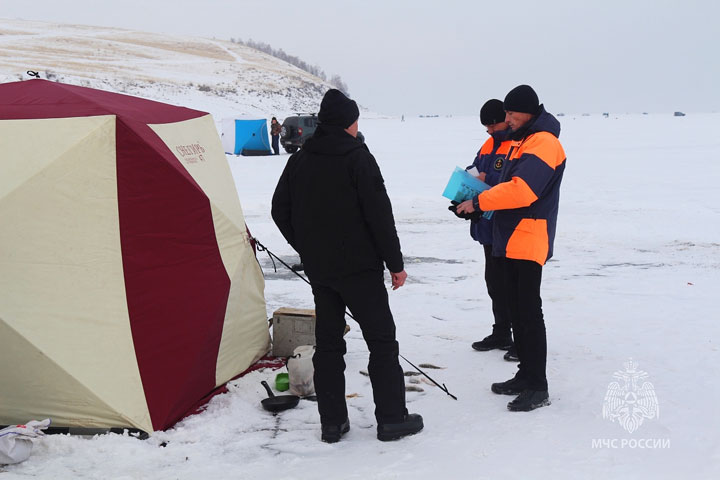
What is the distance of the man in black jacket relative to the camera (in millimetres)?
3617

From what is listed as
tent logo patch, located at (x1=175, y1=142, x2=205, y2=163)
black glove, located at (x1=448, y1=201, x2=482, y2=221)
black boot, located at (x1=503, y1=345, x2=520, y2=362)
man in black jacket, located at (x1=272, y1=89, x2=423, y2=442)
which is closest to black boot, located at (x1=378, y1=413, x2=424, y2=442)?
man in black jacket, located at (x1=272, y1=89, x2=423, y2=442)

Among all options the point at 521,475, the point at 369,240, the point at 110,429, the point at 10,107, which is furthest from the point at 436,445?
the point at 10,107

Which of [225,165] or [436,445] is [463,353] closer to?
[436,445]

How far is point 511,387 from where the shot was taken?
440 cm

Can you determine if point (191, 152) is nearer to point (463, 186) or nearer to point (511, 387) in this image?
point (463, 186)

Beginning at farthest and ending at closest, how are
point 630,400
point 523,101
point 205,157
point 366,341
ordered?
point 205,157
point 630,400
point 523,101
point 366,341

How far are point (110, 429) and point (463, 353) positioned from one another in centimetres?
257

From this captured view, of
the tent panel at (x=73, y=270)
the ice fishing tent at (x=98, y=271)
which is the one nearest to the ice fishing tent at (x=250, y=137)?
the ice fishing tent at (x=98, y=271)

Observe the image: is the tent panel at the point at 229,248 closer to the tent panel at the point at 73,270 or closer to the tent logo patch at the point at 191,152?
the tent logo patch at the point at 191,152

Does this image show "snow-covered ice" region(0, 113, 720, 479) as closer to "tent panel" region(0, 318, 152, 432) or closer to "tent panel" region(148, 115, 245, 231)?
"tent panel" region(0, 318, 152, 432)

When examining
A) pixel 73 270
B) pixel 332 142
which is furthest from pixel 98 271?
pixel 332 142

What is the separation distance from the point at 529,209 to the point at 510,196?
18 cm

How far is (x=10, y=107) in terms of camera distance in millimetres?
4297

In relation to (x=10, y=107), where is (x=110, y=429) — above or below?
below
